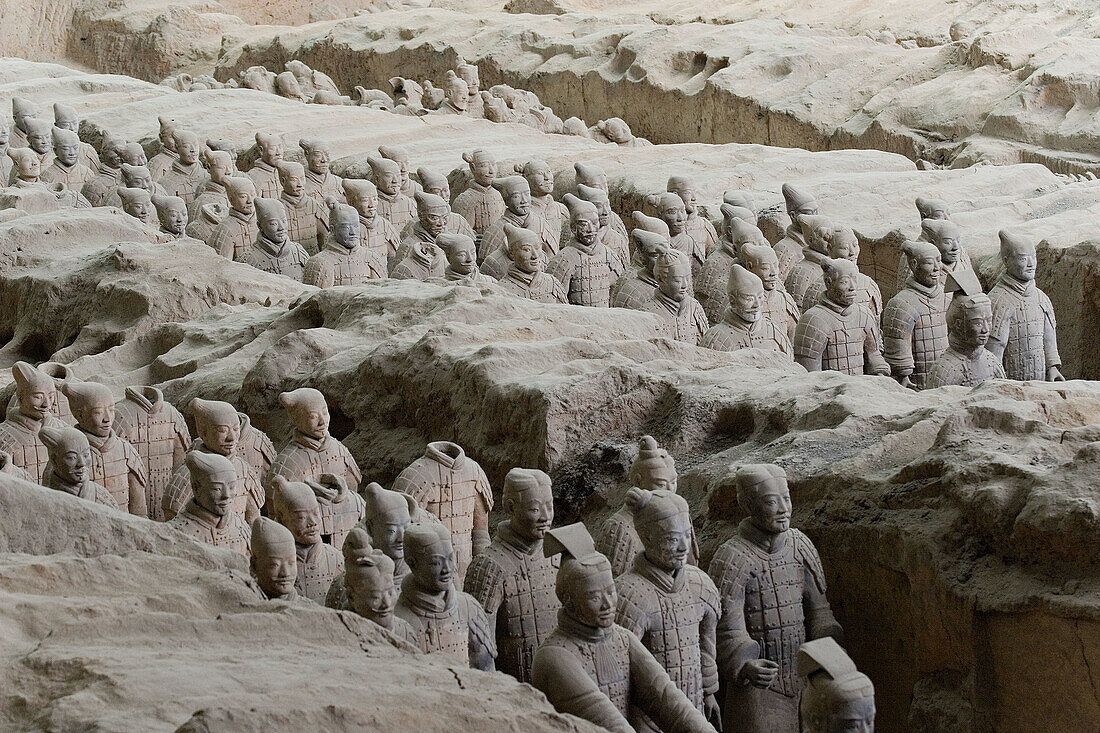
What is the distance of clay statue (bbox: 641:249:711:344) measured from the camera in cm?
733

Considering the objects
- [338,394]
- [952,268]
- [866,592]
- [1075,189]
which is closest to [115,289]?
[338,394]

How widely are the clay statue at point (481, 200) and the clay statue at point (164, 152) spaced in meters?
2.91

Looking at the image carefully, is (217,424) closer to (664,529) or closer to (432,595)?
(432,595)

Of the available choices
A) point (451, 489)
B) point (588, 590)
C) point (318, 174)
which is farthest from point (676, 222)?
point (588, 590)

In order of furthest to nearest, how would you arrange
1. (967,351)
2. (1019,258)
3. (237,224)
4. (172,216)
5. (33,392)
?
(172,216) < (237,224) < (1019,258) < (967,351) < (33,392)

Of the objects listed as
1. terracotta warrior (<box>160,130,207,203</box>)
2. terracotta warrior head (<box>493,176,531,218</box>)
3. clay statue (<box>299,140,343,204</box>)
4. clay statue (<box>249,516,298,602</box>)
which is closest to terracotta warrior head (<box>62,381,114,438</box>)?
clay statue (<box>249,516,298,602</box>)

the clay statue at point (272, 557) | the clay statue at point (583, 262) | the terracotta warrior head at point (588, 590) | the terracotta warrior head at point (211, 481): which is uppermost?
the terracotta warrior head at point (588, 590)

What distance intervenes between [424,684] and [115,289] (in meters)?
5.89

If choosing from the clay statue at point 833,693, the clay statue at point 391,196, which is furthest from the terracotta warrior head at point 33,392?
the clay statue at point 391,196

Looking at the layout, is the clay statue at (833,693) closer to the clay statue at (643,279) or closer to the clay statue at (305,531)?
the clay statue at (305,531)

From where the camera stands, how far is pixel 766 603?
448cm

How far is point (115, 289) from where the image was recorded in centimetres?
824

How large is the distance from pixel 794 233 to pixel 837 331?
1.63 meters

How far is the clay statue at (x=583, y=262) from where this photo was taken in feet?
27.1
